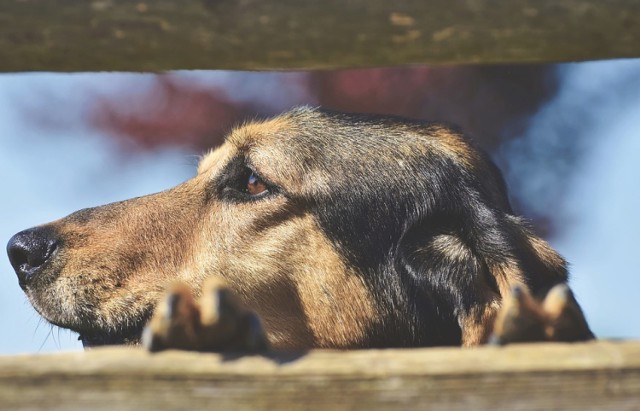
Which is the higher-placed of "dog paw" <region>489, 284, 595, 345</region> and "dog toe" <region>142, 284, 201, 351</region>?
"dog toe" <region>142, 284, 201, 351</region>

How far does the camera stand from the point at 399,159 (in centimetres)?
396

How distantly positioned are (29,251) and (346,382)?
243 centimetres

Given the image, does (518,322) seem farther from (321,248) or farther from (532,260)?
(321,248)

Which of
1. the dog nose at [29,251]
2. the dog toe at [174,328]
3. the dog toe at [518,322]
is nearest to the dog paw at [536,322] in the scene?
the dog toe at [518,322]

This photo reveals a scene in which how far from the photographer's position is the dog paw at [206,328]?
180cm

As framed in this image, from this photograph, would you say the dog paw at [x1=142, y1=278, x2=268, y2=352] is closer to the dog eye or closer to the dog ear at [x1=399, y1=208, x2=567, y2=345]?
the dog ear at [x1=399, y1=208, x2=567, y2=345]

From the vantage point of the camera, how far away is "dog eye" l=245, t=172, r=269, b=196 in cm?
397

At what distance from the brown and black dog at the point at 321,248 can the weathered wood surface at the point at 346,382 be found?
1.61 meters

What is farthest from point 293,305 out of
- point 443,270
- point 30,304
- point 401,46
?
point 401,46

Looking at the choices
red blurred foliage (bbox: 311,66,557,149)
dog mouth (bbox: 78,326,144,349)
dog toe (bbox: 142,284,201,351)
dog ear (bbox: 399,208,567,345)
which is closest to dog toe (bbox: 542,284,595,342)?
dog toe (bbox: 142,284,201,351)

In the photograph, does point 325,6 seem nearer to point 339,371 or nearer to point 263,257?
point 339,371

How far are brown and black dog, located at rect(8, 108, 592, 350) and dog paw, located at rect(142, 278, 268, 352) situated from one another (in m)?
1.61

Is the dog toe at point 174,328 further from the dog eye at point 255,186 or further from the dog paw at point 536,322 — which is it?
the dog eye at point 255,186

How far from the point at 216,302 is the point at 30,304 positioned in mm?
2053
